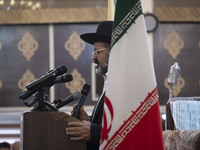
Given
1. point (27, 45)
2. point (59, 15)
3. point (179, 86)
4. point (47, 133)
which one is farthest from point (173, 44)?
point (47, 133)

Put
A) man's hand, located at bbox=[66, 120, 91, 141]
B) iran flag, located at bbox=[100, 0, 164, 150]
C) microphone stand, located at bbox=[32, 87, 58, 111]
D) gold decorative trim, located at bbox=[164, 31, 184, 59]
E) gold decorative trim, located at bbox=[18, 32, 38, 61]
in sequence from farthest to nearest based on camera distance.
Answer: gold decorative trim, located at bbox=[18, 32, 38, 61], gold decorative trim, located at bbox=[164, 31, 184, 59], microphone stand, located at bbox=[32, 87, 58, 111], man's hand, located at bbox=[66, 120, 91, 141], iran flag, located at bbox=[100, 0, 164, 150]

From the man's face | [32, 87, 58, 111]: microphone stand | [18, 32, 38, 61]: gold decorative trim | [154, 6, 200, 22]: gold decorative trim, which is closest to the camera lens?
[32, 87, 58, 111]: microphone stand

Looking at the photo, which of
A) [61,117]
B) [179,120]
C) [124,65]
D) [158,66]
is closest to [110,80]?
[124,65]

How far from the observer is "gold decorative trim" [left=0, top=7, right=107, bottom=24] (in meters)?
6.86

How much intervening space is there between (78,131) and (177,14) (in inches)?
220

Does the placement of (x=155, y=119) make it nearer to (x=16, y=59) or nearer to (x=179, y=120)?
(x=179, y=120)

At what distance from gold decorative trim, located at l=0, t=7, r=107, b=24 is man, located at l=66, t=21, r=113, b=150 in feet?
15.5

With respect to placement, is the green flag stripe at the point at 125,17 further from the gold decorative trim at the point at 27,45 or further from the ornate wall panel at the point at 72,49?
the gold decorative trim at the point at 27,45

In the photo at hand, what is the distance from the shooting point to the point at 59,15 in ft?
22.6

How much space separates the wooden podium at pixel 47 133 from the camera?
1.68 meters

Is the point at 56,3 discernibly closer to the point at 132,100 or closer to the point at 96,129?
the point at 96,129

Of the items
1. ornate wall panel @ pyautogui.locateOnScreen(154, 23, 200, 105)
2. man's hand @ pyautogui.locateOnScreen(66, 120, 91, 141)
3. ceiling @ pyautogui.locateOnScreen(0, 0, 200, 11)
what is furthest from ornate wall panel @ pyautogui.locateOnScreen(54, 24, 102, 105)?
man's hand @ pyautogui.locateOnScreen(66, 120, 91, 141)

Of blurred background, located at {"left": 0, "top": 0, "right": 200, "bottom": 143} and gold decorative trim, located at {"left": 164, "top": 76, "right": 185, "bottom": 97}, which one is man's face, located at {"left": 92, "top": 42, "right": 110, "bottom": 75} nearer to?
blurred background, located at {"left": 0, "top": 0, "right": 200, "bottom": 143}

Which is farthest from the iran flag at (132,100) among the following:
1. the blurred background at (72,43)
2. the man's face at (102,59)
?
the blurred background at (72,43)
